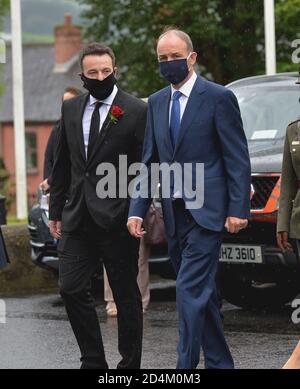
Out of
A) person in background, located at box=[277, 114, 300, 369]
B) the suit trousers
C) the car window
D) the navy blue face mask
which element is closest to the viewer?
the suit trousers

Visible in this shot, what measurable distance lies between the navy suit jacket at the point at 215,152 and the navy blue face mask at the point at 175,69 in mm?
112

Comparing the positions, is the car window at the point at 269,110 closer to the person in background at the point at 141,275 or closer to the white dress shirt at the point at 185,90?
the person in background at the point at 141,275

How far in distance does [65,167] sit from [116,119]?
1.56ft

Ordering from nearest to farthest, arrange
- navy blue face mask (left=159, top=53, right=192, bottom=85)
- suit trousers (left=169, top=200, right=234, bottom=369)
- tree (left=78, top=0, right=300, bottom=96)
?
suit trousers (left=169, top=200, right=234, bottom=369) < navy blue face mask (left=159, top=53, right=192, bottom=85) < tree (left=78, top=0, right=300, bottom=96)

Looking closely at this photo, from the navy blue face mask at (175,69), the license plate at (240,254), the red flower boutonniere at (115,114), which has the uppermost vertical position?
the navy blue face mask at (175,69)

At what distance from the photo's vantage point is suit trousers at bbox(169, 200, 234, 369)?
7480 millimetres

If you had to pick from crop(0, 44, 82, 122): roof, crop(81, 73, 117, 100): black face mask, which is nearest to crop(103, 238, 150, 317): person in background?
crop(81, 73, 117, 100): black face mask

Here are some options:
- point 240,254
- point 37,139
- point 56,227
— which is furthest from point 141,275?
point 37,139

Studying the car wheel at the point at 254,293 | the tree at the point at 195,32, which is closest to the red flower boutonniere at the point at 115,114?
the car wheel at the point at 254,293

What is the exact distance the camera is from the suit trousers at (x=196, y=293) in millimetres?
7480

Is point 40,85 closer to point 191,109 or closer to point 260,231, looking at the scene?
point 260,231

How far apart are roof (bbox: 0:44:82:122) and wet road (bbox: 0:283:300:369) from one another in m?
57.8

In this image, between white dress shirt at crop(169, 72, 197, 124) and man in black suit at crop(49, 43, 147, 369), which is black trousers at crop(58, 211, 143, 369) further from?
white dress shirt at crop(169, 72, 197, 124)

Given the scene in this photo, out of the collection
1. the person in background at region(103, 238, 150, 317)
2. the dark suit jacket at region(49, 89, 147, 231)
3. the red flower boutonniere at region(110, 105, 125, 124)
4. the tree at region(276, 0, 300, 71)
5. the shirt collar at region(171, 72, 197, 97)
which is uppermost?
the tree at region(276, 0, 300, 71)
